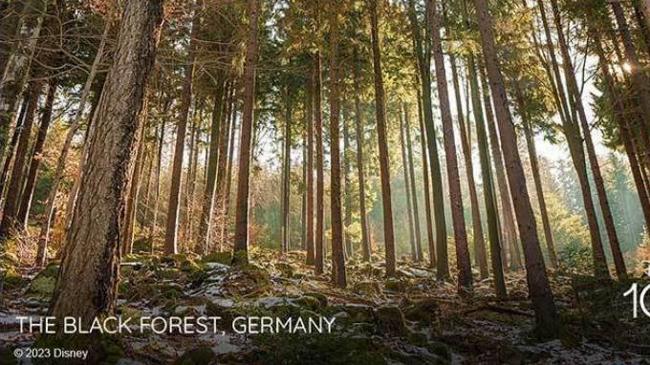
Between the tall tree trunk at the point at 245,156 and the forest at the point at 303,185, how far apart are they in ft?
0.19

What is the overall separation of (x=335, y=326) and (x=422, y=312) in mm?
2266

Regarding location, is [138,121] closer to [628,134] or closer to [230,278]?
[230,278]

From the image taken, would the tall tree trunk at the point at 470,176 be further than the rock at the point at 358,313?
Yes

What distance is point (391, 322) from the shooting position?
636 cm

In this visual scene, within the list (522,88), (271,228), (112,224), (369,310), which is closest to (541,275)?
(369,310)

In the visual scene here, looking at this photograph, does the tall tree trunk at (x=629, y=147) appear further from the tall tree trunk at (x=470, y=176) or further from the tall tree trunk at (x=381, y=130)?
the tall tree trunk at (x=381, y=130)

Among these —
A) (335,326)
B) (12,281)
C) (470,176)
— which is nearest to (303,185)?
(470,176)

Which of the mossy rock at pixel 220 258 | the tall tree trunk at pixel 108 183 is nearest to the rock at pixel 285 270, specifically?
the mossy rock at pixel 220 258

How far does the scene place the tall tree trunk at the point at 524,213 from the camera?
6.61 meters

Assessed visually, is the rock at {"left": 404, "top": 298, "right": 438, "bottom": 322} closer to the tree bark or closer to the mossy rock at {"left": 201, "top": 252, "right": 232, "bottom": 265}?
the mossy rock at {"left": 201, "top": 252, "right": 232, "bottom": 265}

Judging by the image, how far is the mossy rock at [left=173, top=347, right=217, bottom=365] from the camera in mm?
4148

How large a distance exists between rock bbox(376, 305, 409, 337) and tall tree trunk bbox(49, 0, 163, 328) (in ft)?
12.5

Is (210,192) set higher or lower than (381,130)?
lower

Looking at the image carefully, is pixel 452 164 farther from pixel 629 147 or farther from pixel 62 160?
pixel 62 160
